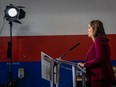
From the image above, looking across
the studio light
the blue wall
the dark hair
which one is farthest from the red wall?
the dark hair

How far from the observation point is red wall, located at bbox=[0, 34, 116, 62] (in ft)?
16.6

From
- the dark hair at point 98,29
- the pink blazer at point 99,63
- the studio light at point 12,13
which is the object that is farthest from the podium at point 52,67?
the studio light at point 12,13

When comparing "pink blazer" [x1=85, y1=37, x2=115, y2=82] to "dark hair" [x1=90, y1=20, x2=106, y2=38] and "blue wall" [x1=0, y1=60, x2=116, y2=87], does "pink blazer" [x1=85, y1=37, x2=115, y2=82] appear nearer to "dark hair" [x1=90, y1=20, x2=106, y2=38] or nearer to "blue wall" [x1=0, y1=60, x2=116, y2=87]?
"dark hair" [x1=90, y1=20, x2=106, y2=38]

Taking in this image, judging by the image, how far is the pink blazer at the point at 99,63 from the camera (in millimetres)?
2797

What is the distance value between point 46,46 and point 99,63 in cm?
242

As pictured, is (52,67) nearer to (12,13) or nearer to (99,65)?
(99,65)

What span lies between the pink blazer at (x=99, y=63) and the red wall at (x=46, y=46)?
2166 millimetres

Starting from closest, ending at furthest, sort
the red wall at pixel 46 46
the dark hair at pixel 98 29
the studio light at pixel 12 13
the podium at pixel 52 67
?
the podium at pixel 52 67, the dark hair at pixel 98 29, the studio light at pixel 12 13, the red wall at pixel 46 46

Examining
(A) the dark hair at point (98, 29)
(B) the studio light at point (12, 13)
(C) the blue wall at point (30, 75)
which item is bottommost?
(C) the blue wall at point (30, 75)

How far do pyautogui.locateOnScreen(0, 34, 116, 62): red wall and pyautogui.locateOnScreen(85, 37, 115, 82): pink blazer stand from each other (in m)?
2.17

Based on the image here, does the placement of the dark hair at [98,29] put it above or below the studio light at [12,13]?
below

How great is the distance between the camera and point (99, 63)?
2.79 m

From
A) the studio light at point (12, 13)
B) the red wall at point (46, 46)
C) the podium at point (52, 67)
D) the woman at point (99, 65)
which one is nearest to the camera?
the podium at point (52, 67)

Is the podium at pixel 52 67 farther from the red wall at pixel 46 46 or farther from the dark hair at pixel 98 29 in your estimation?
the red wall at pixel 46 46
